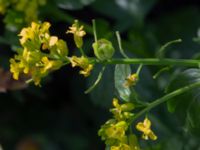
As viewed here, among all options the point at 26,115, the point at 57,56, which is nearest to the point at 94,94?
the point at 57,56

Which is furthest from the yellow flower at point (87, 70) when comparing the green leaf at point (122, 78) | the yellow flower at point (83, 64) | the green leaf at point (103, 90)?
the green leaf at point (103, 90)

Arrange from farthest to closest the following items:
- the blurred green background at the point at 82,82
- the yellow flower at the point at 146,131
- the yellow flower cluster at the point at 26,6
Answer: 1. the blurred green background at the point at 82,82
2. the yellow flower cluster at the point at 26,6
3. the yellow flower at the point at 146,131

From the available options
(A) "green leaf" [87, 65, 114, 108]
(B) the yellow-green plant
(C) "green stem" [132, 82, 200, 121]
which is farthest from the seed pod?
(A) "green leaf" [87, 65, 114, 108]

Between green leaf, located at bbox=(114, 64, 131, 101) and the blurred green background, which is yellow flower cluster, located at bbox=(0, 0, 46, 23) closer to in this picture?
the blurred green background

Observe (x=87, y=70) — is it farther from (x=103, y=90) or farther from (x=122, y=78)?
(x=103, y=90)

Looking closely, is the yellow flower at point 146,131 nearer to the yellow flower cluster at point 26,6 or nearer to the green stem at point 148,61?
→ the green stem at point 148,61

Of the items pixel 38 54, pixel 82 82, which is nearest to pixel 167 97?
pixel 38 54
